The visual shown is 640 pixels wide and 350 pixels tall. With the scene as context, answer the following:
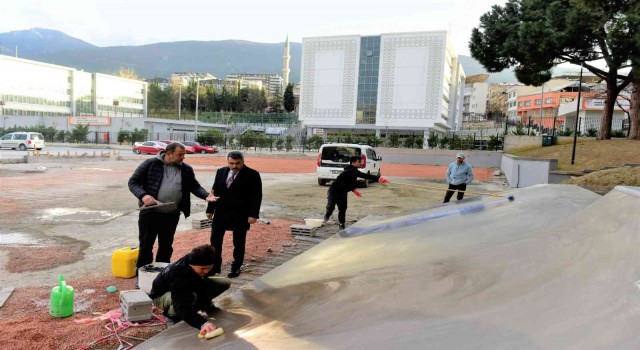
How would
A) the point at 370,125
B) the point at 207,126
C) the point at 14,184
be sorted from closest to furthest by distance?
the point at 14,184
the point at 370,125
the point at 207,126

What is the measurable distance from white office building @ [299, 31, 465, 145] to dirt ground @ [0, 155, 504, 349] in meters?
52.3

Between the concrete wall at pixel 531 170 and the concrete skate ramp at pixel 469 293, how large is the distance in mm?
10856

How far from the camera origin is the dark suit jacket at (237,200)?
15.7 ft

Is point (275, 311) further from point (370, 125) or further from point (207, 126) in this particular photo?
point (207, 126)

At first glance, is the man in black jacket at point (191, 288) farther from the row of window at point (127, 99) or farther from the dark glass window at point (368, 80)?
the row of window at point (127, 99)

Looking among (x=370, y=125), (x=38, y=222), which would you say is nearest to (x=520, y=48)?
(x=38, y=222)

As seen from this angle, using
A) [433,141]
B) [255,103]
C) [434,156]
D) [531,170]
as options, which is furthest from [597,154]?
[255,103]

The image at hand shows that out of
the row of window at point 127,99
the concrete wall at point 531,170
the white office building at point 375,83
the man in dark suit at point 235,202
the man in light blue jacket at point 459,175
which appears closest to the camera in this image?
the man in dark suit at point 235,202

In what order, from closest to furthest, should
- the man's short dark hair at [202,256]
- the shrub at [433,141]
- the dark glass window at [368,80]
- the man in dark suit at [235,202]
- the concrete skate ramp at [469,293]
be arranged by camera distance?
1. the concrete skate ramp at [469,293]
2. the man's short dark hair at [202,256]
3. the man in dark suit at [235,202]
4. the shrub at [433,141]
5. the dark glass window at [368,80]

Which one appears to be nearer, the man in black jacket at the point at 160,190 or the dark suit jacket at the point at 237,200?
the man in black jacket at the point at 160,190

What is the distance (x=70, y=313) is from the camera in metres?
3.80

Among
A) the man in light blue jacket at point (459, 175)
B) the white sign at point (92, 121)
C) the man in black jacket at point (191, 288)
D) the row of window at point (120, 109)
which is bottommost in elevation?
the man in black jacket at point (191, 288)

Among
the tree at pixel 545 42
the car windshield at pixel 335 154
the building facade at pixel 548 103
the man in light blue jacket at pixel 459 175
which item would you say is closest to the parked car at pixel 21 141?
the car windshield at pixel 335 154

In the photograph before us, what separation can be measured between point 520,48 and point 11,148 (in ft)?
113
